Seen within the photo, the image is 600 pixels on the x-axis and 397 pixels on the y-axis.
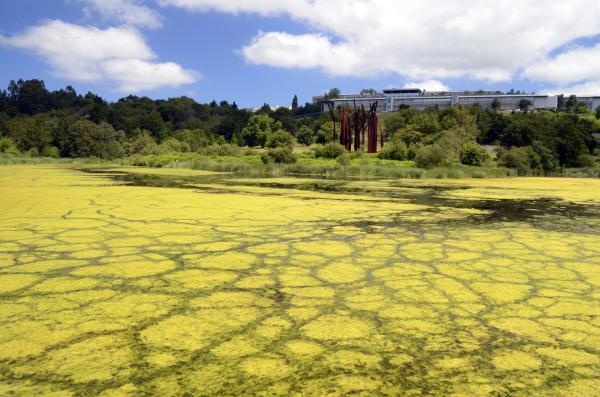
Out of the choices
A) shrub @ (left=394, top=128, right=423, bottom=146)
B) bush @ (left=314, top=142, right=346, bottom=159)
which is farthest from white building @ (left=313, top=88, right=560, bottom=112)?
bush @ (left=314, top=142, right=346, bottom=159)

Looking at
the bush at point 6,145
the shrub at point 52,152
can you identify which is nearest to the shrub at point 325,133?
the shrub at point 52,152

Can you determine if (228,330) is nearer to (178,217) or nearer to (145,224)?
(145,224)

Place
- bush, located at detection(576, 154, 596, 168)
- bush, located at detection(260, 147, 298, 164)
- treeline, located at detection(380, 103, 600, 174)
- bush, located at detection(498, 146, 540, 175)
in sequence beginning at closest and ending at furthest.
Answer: treeline, located at detection(380, 103, 600, 174), bush, located at detection(498, 146, 540, 175), bush, located at detection(260, 147, 298, 164), bush, located at detection(576, 154, 596, 168)

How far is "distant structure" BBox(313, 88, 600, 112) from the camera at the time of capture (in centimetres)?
11638

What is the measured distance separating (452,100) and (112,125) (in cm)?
8855

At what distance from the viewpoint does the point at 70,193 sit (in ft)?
40.7

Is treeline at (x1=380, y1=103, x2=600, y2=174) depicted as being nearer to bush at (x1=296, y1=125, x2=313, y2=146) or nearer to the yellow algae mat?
bush at (x1=296, y1=125, x2=313, y2=146)

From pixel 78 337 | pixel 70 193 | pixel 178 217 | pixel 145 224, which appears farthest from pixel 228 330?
pixel 70 193

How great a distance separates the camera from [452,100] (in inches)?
4916

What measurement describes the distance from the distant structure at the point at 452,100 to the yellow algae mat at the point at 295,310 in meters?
109

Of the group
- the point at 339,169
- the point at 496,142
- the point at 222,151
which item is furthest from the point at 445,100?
the point at 339,169

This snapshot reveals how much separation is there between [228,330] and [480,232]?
518cm

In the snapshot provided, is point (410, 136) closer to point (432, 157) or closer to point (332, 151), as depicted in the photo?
point (332, 151)

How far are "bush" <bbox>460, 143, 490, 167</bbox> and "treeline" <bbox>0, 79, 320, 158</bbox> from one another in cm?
3025
